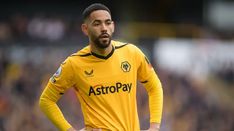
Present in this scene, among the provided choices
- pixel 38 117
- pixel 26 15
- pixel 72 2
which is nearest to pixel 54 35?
pixel 26 15

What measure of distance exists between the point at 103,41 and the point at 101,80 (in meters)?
0.39

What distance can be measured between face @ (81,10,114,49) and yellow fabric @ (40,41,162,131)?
0.21 meters

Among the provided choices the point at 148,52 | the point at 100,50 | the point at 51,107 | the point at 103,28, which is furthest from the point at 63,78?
the point at 148,52

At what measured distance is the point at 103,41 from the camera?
8.04 m

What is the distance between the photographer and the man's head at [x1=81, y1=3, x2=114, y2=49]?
7988mm

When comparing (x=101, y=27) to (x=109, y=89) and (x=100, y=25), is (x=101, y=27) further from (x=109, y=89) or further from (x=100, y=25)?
(x=109, y=89)

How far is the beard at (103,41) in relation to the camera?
8000 mm

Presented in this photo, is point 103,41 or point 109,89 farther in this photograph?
point 109,89

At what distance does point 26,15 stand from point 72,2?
2.26 metres

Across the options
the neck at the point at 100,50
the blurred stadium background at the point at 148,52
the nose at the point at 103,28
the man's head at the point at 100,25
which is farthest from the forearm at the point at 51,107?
the blurred stadium background at the point at 148,52

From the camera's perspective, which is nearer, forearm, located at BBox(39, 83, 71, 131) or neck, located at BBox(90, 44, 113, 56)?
neck, located at BBox(90, 44, 113, 56)

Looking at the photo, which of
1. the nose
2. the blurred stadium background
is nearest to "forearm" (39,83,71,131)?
the nose

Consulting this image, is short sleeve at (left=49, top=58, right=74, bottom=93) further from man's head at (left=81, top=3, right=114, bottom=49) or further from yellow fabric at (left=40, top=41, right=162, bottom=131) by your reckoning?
man's head at (left=81, top=3, right=114, bottom=49)

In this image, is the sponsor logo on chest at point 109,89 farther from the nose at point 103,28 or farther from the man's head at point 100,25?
the nose at point 103,28
